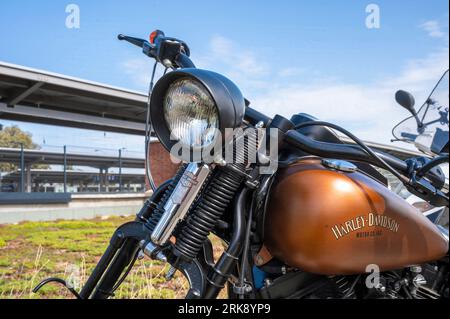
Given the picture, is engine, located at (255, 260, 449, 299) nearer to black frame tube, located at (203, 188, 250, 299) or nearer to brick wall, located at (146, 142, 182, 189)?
black frame tube, located at (203, 188, 250, 299)

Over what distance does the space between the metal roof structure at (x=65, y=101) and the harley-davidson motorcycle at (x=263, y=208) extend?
6735 mm

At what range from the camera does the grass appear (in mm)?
3102

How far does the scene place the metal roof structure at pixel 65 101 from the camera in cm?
812

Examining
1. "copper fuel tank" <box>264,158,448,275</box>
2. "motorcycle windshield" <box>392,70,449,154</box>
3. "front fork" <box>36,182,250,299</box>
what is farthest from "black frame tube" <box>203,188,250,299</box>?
"motorcycle windshield" <box>392,70,449,154</box>

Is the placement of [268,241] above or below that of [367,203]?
below

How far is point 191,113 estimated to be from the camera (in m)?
1.11

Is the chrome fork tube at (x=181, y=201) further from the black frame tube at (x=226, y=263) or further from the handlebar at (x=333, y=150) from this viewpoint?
the handlebar at (x=333, y=150)

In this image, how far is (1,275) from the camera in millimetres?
3471

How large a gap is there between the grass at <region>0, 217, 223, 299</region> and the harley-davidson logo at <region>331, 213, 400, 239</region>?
6.34 ft
